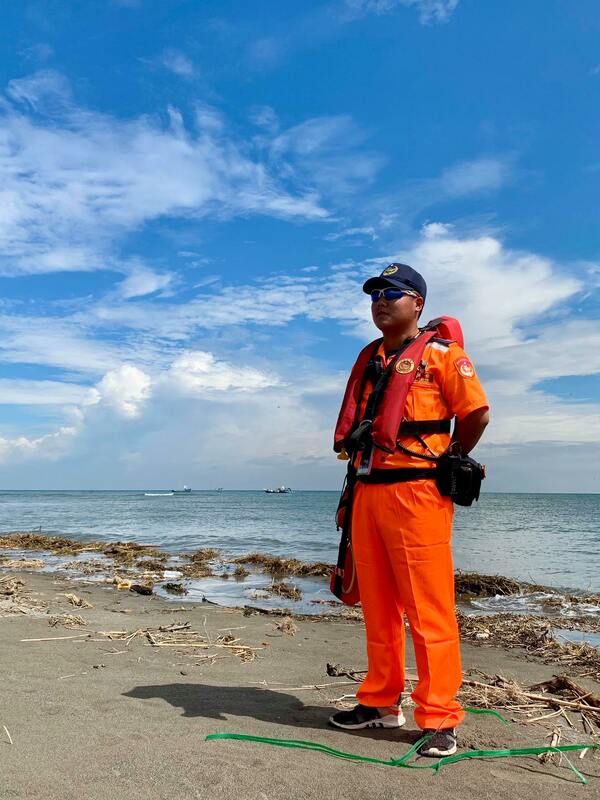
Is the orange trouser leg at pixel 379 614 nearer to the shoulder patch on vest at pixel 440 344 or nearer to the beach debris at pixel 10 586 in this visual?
the shoulder patch on vest at pixel 440 344

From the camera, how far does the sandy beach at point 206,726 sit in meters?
2.59

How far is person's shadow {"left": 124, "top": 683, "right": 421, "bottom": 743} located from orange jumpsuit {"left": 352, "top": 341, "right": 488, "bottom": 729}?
0.27 meters

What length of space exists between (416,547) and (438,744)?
96 cm

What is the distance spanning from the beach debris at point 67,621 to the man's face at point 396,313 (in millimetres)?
4510

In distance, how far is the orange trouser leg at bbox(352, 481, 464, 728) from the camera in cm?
317

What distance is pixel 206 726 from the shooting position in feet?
10.7

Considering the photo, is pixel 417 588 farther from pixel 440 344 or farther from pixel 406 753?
pixel 440 344

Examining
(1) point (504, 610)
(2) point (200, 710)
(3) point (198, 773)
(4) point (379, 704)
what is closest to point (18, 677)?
(2) point (200, 710)

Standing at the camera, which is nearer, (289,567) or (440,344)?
(440,344)

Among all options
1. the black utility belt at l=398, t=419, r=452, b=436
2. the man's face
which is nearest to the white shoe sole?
the black utility belt at l=398, t=419, r=452, b=436

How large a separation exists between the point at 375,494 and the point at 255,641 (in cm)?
327

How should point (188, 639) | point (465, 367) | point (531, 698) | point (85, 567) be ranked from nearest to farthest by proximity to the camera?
point (465, 367) → point (531, 698) → point (188, 639) → point (85, 567)

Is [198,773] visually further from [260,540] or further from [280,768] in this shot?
[260,540]

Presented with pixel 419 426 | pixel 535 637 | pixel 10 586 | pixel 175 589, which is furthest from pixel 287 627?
pixel 10 586
